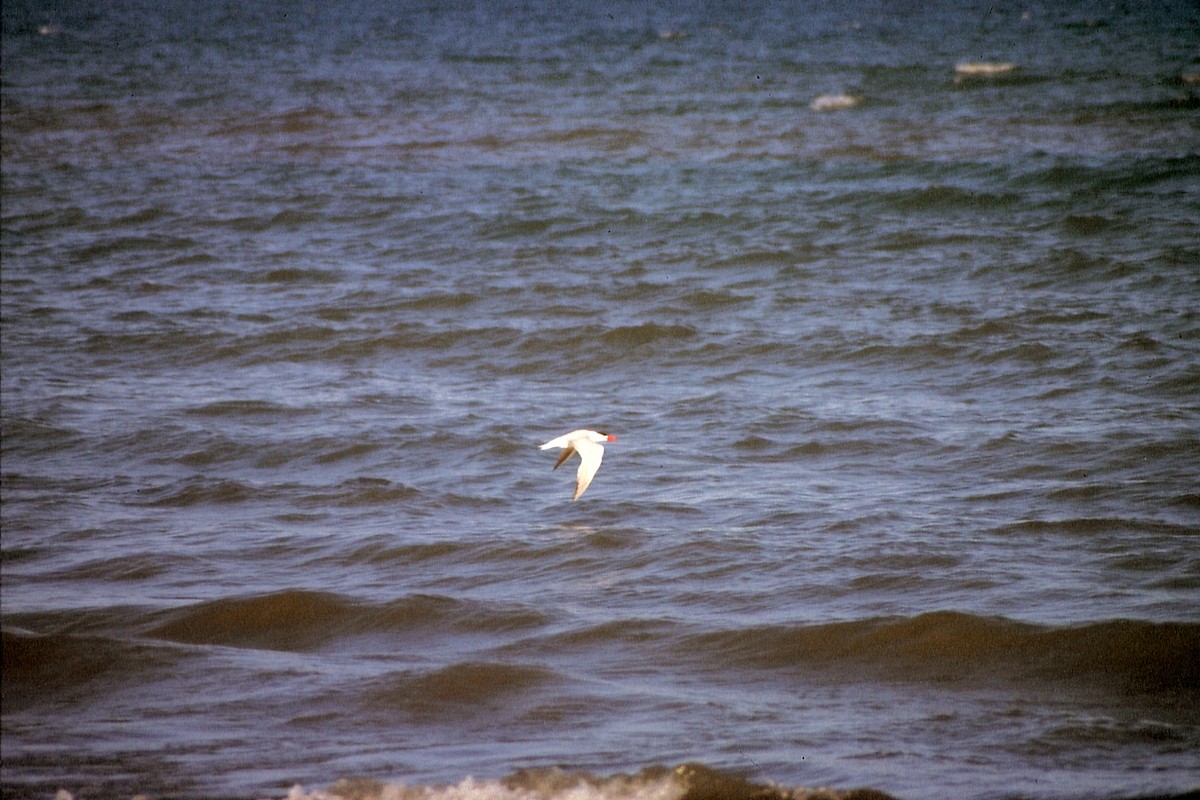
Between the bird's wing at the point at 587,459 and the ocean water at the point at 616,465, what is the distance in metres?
0.27

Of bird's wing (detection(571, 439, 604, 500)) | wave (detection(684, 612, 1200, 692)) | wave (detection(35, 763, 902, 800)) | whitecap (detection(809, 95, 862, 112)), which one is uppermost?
whitecap (detection(809, 95, 862, 112))

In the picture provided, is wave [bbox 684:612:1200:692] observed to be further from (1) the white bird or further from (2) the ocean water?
Answer: (1) the white bird

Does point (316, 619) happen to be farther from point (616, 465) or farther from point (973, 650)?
point (973, 650)

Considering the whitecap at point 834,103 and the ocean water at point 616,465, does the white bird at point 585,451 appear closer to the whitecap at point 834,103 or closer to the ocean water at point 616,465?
the ocean water at point 616,465

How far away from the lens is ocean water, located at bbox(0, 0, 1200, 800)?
185 inches

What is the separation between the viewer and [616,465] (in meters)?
7.68

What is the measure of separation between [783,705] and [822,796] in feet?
2.67

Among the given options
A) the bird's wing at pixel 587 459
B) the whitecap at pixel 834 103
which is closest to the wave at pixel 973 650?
the bird's wing at pixel 587 459

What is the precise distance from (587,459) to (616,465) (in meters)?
0.93

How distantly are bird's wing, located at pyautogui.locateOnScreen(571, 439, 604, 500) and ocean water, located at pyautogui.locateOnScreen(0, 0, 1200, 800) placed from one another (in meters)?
0.27

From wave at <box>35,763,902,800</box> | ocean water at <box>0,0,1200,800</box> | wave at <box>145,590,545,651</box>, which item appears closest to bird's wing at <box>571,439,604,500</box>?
ocean water at <box>0,0,1200,800</box>

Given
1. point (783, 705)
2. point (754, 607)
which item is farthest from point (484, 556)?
point (783, 705)

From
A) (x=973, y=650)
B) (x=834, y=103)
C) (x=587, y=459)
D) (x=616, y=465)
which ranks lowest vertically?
(x=973, y=650)

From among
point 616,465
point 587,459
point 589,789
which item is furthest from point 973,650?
point 616,465
